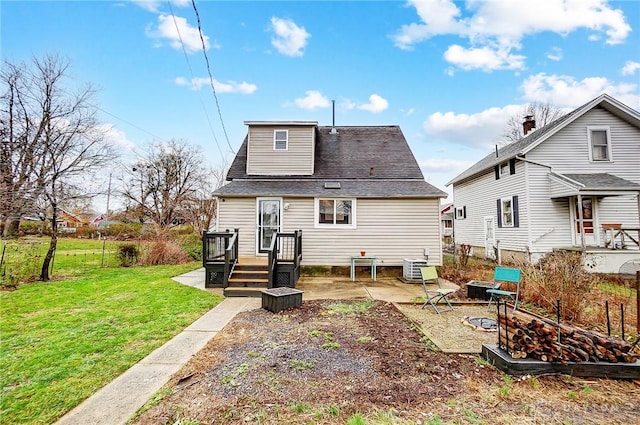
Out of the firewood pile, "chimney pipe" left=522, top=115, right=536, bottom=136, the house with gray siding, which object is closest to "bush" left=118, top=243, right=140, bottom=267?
the house with gray siding

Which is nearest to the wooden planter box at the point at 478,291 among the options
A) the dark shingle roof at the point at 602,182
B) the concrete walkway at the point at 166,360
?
the concrete walkway at the point at 166,360

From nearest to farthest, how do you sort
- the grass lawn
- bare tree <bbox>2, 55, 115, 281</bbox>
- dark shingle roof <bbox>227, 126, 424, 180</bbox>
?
the grass lawn, bare tree <bbox>2, 55, 115, 281</bbox>, dark shingle roof <bbox>227, 126, 424, 180</bbox>

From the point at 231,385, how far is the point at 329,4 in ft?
36.0

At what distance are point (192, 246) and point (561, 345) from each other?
51.0ft

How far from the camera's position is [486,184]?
15.6 metres

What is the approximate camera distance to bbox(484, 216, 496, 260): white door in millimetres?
14805

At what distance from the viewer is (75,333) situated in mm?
4648

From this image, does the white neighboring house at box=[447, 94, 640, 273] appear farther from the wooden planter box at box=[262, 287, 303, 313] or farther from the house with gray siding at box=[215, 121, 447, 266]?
the wooden planter box at box=[262, 287, 303, 313]

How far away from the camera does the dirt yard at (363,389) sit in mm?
2607

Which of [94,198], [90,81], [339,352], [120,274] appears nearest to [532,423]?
[339,352]

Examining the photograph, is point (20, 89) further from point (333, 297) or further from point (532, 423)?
point (532, 423)

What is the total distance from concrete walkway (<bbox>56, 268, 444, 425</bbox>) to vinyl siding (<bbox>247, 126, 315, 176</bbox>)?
538cm

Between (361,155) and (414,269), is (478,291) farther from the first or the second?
(361,155)

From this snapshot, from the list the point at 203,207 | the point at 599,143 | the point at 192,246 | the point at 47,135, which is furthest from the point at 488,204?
the point at 47,135
